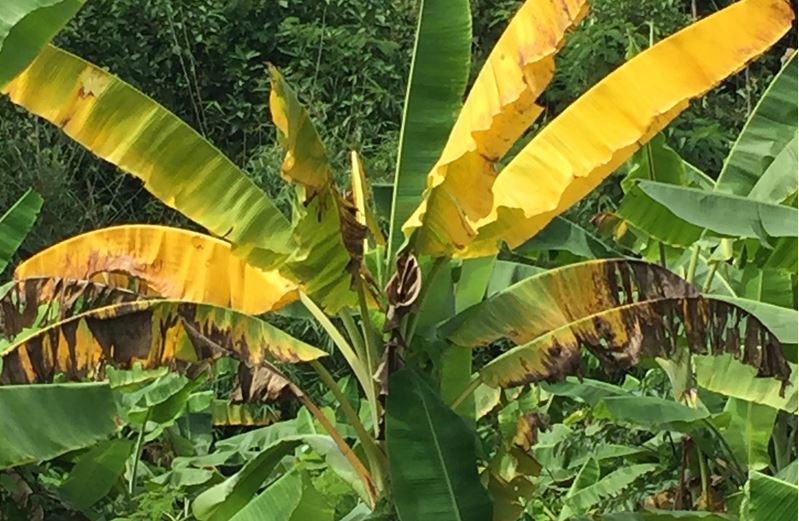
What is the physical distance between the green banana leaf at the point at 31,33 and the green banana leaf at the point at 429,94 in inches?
32.3

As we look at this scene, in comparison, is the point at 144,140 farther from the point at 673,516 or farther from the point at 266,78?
the point at 266,78

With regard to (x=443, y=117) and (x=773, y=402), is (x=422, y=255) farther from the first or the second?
(x=773, y=402)

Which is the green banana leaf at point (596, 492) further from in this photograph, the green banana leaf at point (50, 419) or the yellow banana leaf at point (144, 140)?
the green banana leaf at point (50, 419)

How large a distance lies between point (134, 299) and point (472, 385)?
0.76m

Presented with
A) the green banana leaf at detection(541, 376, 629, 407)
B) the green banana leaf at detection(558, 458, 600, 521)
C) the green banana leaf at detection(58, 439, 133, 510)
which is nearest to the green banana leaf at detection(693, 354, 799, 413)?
the green banana leaf at detection(541, 376, 629, 407)

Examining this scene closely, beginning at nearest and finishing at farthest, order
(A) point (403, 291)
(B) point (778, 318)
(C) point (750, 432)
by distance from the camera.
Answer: (A) point (403, 291)
(B) point (778, 318)
(C) point (750, 432)

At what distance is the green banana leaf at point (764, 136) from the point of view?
10.3 ft

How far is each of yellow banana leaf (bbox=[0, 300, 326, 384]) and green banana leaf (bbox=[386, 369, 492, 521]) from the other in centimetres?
31

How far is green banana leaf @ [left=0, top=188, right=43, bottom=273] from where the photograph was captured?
312 cm

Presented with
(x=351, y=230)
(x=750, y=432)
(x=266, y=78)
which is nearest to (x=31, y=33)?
(x=351, y=230)

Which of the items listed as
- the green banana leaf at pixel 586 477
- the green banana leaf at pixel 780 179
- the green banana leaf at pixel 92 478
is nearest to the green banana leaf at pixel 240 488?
the green banana leaf at pixel 92 478

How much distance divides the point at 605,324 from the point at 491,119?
0.48 metres

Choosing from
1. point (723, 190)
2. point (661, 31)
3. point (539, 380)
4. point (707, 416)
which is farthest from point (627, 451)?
point (661, 31)

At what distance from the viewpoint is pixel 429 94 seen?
2.62m
